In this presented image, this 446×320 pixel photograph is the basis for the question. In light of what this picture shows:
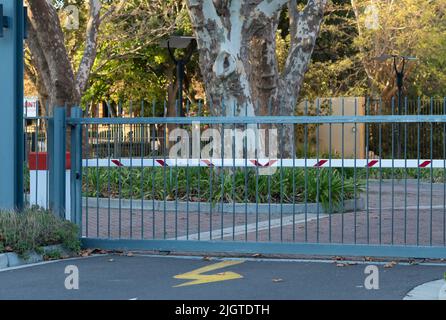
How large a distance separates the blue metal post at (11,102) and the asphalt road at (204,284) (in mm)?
1504

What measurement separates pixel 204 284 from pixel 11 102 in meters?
4.18

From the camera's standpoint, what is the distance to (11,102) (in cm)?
1171

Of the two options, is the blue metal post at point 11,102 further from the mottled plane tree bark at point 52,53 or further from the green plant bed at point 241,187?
the mottled plane tree bark at point 52,53

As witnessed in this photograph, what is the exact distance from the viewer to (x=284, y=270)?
1020 centimetres

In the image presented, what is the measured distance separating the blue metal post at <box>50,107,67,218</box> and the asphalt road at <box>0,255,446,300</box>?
1.02m

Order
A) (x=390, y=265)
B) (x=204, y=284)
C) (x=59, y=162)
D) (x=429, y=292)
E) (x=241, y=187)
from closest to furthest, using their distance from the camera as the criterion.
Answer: (x=429, y=292) < (x=204, y=284) < (x=390, y=265) < (x=59, y=162) < (x=241, y=187)

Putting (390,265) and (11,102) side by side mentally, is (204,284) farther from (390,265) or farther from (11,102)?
(11,102)

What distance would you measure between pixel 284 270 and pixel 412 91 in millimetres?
29432

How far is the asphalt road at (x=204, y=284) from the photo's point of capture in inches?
340

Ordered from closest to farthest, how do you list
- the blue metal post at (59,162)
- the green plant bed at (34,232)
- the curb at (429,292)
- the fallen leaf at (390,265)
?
1. the curb at (429,292)
2. the fallen leaf at (390,265)
3. the green plant bed at (34,232)
4. the blue metal post at (59,162)

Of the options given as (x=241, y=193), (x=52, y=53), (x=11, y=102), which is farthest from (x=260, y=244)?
(x=52, y=53)

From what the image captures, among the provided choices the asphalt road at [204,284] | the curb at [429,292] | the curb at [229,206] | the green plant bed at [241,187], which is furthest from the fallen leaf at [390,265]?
the green plant bed at [241,187]
